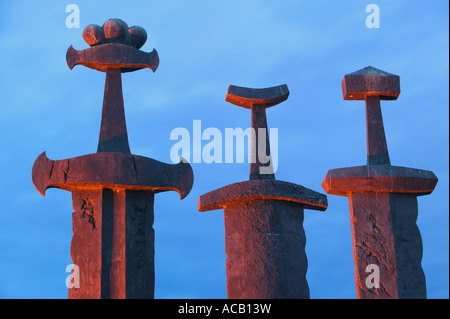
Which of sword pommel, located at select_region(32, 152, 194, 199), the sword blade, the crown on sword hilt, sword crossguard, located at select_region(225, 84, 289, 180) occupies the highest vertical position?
the crown on sword hilt

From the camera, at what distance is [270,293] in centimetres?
921

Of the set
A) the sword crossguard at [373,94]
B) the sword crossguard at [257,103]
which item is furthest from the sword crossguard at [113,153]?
the sword crossguard at [373,94]

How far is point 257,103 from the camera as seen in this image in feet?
32.8

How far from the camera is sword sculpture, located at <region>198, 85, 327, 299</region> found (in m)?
9.30

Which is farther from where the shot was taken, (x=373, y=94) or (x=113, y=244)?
(x=373, y=94)

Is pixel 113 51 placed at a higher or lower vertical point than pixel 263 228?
higher

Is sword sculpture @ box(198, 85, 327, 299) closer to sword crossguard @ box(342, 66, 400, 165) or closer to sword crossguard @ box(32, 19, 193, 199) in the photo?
sword crossguard @ box(32, 19, 193, 199)

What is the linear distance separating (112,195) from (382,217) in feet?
11.2

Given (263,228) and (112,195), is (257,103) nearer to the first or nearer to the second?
(263,228)

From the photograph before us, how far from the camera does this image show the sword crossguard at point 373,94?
9859 millimetres

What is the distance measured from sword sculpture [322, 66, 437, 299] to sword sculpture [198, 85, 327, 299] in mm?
461

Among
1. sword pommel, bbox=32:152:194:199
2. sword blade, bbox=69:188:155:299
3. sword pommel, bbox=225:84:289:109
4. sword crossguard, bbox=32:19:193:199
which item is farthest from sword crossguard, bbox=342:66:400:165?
sword blade, bbox=69:188:155:299

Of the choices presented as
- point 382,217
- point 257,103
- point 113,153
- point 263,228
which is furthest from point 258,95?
point 382,217
